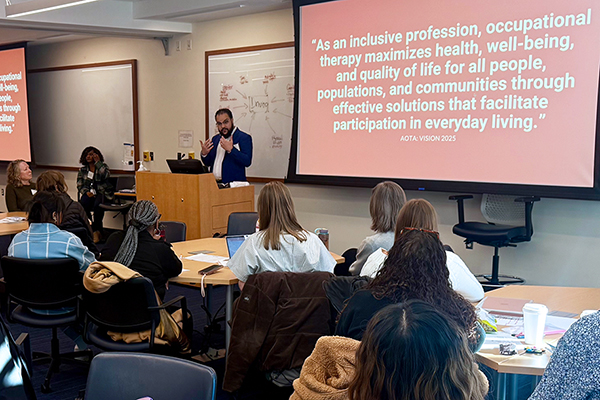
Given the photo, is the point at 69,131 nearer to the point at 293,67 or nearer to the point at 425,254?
the point at 293,67

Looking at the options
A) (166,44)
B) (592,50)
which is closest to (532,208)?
(592,50)

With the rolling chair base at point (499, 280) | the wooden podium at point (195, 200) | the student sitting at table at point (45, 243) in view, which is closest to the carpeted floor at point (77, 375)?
the student sitting at table at point (45, 243)

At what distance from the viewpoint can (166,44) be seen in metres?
8.38

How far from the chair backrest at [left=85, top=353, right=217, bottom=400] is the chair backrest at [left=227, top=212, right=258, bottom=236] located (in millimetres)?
3236

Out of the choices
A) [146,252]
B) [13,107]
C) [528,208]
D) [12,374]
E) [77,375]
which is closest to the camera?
[12,374]

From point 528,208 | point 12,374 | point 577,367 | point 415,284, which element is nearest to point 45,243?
point 12,374

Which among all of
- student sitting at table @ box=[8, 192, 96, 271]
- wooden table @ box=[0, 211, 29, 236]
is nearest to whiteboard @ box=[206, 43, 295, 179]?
wooden table @ box=[0, 211, 29, 236]

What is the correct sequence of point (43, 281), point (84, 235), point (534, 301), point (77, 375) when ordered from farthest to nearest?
point (84, 235) → point (77, 375) → point (43, 281) → point (534, 301)

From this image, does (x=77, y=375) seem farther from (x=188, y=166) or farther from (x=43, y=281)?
(x=188, y=166)

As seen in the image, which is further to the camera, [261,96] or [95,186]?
[95,186]

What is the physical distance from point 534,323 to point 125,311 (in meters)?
2.12

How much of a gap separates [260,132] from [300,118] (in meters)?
1.00

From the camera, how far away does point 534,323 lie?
2268 millimetres

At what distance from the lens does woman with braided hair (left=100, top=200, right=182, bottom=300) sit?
3543 millimetres
